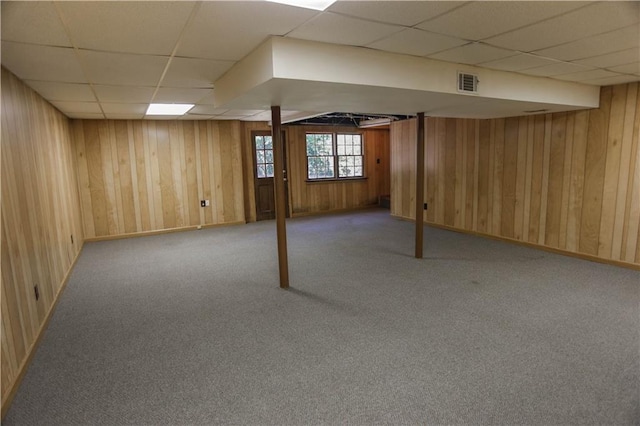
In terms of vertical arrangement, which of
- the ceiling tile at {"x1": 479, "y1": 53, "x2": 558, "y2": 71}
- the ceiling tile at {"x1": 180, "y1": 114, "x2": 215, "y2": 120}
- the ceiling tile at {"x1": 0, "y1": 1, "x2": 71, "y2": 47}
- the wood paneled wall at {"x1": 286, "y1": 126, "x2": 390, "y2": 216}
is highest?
the ceiling tile at {"x1": 180, "y1": 114, "x2": 215, "y2": 120}

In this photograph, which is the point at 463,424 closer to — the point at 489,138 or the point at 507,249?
the point at 507,249

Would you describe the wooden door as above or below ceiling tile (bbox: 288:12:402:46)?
below

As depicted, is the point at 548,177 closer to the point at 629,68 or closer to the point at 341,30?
the point at 629,68

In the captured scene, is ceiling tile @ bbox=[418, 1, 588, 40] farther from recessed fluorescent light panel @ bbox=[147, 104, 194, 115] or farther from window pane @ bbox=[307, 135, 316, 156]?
window pane @ bbox=[307, 135, 316, 156]

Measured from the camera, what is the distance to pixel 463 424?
1.83m

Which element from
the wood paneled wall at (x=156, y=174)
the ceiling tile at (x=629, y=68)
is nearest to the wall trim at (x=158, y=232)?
the wood paneled wall at (x=156, y=174)

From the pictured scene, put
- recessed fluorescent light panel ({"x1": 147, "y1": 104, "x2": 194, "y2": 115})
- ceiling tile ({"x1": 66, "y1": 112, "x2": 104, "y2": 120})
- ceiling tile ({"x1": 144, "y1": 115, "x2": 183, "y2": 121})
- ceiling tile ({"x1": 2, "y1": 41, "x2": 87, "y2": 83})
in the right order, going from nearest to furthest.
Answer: ceiling tile ({"x1": 2, "y1": 41, "x2": 87, "y2": 83}), recessed fluorescent light panel ({"x1": 147, "y1": 104, "x2": 194, "y2": 115}), ceiling tile ({"x1": 66, "y1": 112, "x2": 104, "y2": 120}), ceiling tile ({"x1": 144, "y1": 115, "x2": 183, "y2": 121})

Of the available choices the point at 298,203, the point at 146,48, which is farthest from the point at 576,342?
the point at 298,203

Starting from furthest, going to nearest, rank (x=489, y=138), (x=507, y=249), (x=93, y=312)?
(x=489, y=138) → (x=507, y=249) → (x=93, y=312)

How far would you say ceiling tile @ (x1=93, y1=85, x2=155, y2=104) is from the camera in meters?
3.73

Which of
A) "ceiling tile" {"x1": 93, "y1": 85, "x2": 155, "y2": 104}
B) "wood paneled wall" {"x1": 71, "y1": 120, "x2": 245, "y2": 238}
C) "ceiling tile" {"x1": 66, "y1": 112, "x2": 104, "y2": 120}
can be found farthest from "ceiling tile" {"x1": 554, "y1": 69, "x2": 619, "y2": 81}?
"ceiling tile" {"x1": 66, "y1": 112, "x2": 104, "y2": 120}

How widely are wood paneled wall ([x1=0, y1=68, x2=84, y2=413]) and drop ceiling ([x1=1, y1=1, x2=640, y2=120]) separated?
0.43m

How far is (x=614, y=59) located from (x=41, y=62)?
455 centimetres

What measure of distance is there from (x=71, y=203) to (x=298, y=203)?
4.32m
